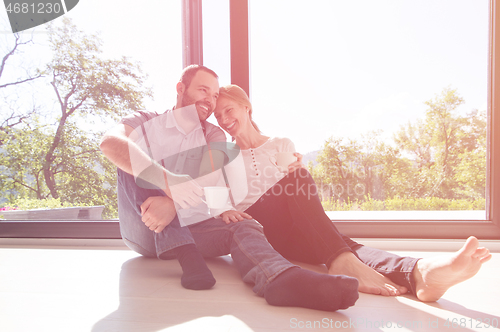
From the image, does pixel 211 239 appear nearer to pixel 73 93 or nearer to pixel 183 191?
pixel 183 191

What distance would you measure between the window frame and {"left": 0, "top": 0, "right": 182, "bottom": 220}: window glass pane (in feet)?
0.48

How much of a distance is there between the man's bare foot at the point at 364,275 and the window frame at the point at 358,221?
2.76ft

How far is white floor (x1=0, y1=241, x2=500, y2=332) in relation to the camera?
68 cm

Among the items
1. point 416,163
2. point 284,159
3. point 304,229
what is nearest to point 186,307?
point 304,229

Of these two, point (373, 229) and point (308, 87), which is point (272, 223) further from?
point (308, 87)

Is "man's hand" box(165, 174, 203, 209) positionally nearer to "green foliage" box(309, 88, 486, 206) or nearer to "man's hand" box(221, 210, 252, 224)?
"man's hand" box(221, 210, 252, 224)

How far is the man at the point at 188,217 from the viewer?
741mm

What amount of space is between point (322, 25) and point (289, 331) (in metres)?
2.12

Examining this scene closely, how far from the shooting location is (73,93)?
2.14 metres

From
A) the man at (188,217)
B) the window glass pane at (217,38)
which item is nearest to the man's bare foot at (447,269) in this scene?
the man at (188,217)

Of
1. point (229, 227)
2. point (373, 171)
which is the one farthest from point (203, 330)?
point (373, 171)

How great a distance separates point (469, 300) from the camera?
0.85 meters

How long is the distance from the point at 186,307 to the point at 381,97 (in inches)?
74.7

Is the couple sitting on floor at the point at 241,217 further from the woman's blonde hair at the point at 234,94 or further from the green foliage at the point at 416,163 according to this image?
the green foliage at the point at 416,163
